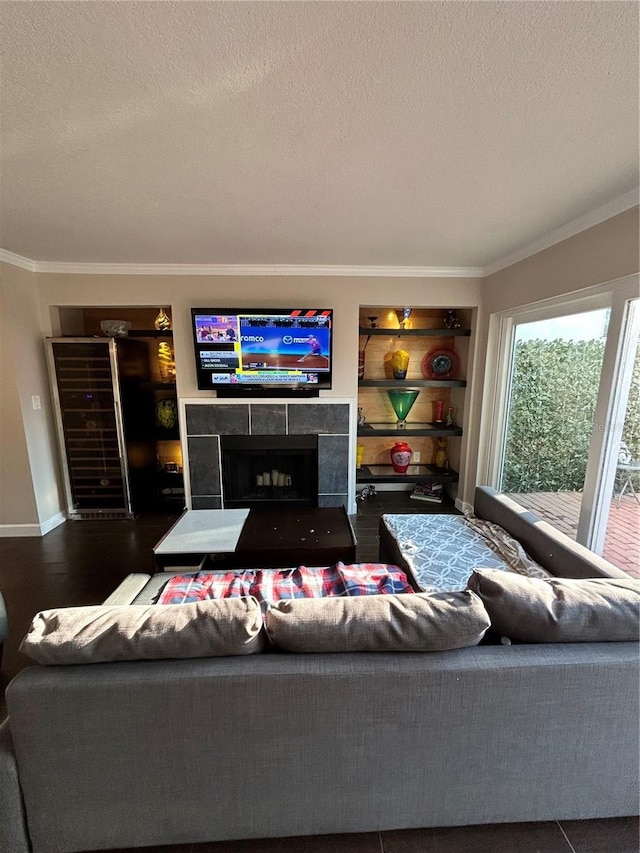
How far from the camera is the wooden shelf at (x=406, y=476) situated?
3.90 metres

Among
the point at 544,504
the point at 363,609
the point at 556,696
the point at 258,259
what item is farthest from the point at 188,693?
the point at 258,259

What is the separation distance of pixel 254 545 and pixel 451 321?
3068mm

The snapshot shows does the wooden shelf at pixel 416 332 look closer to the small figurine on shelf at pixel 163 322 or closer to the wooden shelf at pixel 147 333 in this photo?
the wooden shelf at pixel 147 333

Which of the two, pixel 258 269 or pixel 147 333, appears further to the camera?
pixel 147 333

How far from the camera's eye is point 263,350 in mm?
3422

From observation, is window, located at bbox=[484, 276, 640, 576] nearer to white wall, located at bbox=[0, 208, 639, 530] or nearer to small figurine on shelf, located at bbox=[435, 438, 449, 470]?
white wall, located at bbox=[0, 208, 639, 530]

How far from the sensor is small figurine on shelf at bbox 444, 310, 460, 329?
12.6ft

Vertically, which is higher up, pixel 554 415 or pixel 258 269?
pixel 258 269

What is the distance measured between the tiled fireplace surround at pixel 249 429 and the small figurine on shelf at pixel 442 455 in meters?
1.28

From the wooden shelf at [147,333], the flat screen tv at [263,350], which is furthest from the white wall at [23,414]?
the flat screen tv at [263,350]

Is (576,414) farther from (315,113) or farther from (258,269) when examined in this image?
(258,269)

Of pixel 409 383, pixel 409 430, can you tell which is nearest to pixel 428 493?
pixel 409 430

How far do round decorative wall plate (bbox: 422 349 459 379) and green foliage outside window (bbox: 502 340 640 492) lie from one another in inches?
33.7

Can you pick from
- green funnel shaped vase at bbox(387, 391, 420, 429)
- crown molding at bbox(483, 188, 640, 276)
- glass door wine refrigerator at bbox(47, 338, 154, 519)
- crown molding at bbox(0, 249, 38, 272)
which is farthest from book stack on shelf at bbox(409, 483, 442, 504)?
crown molding at bbox(0, 249, 38, 272)
